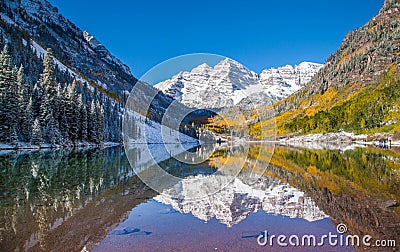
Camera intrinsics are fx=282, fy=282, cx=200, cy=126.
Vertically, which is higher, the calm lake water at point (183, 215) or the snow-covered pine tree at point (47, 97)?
the snow-covered pine tree at point (47, 97)

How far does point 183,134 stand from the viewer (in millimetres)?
141500

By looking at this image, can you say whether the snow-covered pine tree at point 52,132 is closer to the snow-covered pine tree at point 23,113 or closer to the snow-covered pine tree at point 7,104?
the snow-covered pine tree at point 23,113

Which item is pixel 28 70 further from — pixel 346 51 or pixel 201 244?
pixel 346 51

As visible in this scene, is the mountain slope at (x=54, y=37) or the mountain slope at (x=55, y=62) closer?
the mountain slope at (x=55, y=62)

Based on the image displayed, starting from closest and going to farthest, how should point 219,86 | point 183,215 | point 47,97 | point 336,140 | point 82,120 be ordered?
1. point 183,215
2. point 219,86
3. point 47,97
4. point 82,120
5. point 336,140

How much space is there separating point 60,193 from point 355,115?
108m

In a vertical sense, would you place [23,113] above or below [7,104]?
below

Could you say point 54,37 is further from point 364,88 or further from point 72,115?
point 364,88

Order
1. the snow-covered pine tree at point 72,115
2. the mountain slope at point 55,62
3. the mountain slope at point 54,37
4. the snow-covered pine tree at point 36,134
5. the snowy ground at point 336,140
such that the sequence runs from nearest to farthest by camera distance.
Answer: the snow-covered pine tree at point 36,134
the snow-covered pine tree at point 72,115
the mountain slope at point 55,62
the snowy ground at point 336,140
the mountain slope at point 54,37

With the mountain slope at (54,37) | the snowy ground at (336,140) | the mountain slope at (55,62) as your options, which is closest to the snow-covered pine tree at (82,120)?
the mountain slope at (55,62)

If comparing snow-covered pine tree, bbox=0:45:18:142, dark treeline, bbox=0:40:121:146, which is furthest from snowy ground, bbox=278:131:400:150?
snow-covered pine tree, bbox=0:45:18:142

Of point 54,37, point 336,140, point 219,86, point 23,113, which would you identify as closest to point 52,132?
point 23,113

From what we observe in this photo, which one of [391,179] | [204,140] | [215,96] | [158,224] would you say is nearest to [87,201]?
[158,224]

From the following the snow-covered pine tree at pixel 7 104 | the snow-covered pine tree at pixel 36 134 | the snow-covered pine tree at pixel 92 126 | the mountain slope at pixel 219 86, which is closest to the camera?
the mountain slope at pixel 219 86
